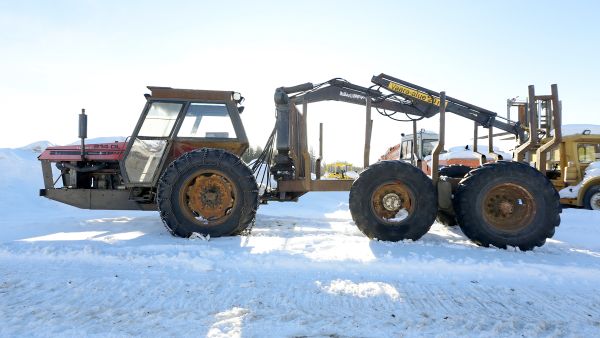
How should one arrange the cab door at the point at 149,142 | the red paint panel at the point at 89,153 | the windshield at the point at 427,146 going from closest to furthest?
the cab door at the point at 149,142 → the red paint panel at the point at 89,153 → the windshield at the point at 427,146

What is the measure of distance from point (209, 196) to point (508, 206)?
3835 mm

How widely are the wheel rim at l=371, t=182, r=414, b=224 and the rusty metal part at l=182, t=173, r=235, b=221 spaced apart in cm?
191

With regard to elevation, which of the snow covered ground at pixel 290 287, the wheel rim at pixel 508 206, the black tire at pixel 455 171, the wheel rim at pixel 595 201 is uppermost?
the black tire at pixel 455 171

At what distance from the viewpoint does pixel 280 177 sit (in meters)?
5.86

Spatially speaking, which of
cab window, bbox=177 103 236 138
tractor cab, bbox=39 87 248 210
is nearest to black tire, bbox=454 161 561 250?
tractor cab, bbox=39 87 248 210

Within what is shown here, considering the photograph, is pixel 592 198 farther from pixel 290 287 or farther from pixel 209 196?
pixel 290 287

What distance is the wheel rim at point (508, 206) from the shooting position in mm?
4473

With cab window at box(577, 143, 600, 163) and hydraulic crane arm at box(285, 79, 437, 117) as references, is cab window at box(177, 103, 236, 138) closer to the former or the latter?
hydraulic crane arm at box(285, 79, 437, 117)

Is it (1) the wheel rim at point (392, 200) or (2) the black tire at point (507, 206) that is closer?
(2) the black tire at point (507, 206)

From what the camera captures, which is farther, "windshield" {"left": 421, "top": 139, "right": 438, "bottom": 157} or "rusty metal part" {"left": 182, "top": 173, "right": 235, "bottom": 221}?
"windshield" {"left": 421, "top": 139, "right": 438, "bottom": 157}

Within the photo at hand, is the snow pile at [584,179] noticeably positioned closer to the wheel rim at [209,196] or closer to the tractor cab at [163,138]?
the tractor cab at [163,138]

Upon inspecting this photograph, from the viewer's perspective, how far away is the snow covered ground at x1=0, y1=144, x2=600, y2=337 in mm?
2295

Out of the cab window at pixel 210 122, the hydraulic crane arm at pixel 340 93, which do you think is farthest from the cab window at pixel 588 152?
the cab window at pixel 210 122

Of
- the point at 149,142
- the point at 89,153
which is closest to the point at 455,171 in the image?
the point at 149,142
